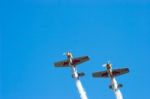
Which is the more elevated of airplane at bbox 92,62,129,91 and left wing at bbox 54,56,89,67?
left wing at bbox 54,56,89,67

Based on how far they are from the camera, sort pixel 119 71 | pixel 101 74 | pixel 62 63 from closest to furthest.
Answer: pixel 119 71 < pixel 101 74 < pixel 62 63

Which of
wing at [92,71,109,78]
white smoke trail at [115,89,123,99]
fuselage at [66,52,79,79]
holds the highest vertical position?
fuselage at [66,52,79,79]

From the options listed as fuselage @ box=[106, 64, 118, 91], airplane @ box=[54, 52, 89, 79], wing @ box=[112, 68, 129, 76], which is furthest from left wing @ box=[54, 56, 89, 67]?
wing @ box=[112, 68, 129, 76]

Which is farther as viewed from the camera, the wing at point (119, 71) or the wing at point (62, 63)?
the wing at point (62, 63)

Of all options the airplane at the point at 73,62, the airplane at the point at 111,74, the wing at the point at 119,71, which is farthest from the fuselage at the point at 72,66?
the wing at the point at 119,71

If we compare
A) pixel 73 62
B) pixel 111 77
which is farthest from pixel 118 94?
pixel 73 62

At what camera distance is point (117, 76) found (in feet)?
577

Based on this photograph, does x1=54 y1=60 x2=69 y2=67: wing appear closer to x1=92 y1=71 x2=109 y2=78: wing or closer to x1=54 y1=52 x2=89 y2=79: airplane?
x1=54 y1=52 x2=89 y2=79: airplane

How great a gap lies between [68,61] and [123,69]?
2458 cm

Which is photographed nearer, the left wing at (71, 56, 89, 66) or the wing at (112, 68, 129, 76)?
the wing at (112, 68, 129, 76)

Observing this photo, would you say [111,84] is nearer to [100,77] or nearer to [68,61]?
[100,77]

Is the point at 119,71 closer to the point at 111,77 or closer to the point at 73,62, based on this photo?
the point at 111,77

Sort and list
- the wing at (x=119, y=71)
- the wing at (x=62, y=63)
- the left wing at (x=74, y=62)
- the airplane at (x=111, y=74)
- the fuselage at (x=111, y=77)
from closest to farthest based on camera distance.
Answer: the wing at (x=119, y=71) < the airplane at (x=111, y=74) < the fuselage at (x=111, y=77) < the wing at (x=62, y=63) < the left wing at (x=74, y=62)

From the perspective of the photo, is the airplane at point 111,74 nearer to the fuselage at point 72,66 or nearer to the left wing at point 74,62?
the left wing at point 74,62
